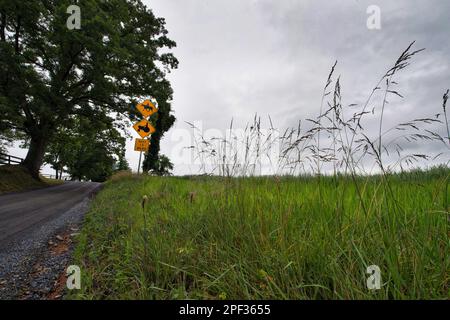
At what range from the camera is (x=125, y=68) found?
1490cm

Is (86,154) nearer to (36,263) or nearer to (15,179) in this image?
(15,179)

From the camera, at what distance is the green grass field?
4.00 ft

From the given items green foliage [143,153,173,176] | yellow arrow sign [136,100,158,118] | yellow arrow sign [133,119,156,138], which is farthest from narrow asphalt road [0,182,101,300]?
yellow arrow sign [136,100,158,118]

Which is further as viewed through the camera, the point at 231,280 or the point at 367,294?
the point at 231,280

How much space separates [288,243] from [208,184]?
1972 millimetres

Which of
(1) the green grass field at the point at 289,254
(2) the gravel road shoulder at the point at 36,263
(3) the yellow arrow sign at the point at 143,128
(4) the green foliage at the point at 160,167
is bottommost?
(2) the gravel road shoulder at the point at 36,263

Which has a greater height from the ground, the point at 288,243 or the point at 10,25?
the point at 10,25

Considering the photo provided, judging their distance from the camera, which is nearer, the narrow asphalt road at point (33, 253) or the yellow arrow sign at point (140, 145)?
the narrow asphalt road at point (33, 253)

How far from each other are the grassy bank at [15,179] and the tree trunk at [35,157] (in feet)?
2.74

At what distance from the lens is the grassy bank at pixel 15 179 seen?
34.7 feet

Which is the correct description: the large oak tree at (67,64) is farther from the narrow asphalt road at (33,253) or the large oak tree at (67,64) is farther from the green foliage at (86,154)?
the narrow asphalt road at (33,253)

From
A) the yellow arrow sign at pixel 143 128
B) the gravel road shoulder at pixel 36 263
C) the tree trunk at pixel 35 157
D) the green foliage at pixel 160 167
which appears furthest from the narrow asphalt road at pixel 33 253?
the tree trunk at pixel 35 157
